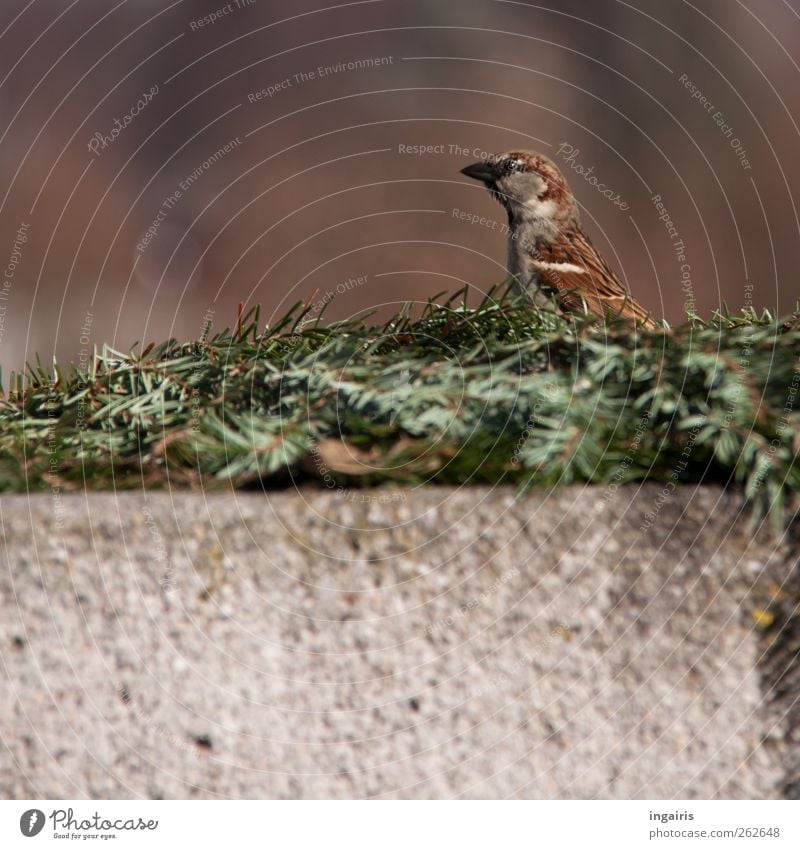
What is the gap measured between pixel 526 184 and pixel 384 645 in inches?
59.1

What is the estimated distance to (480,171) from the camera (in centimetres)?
220

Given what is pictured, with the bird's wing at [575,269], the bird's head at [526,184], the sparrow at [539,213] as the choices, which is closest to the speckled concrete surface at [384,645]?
the bird's wing at [575,269]

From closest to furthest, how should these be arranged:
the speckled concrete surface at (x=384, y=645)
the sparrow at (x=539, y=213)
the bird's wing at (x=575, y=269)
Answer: the speckled concrete surface at (x=384, y=645), the bird's wing at (x=575, y=269), the sparrow at (x=539, y=213)

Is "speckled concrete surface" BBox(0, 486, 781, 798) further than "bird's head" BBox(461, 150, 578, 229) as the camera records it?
No

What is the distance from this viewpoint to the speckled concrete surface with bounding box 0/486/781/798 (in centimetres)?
98

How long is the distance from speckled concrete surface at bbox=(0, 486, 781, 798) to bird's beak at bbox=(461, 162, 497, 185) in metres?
1.37

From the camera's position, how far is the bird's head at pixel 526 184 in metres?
2.20

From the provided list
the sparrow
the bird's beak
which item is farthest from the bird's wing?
the bird's beak

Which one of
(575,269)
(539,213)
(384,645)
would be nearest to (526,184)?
(539,213)

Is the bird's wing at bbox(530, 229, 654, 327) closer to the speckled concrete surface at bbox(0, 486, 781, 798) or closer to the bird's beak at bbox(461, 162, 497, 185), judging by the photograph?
the bird's beak at bbox(461, 162, 497, 185)

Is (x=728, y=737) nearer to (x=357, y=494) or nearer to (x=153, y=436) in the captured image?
(x=357, y=494)

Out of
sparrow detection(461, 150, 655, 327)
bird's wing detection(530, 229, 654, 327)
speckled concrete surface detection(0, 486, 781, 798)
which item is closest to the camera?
speckled concrete surface detection(0, 486, 781, 798)

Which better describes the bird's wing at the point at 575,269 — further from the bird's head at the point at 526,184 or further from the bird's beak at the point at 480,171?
the bird's beak at the point at 480,171

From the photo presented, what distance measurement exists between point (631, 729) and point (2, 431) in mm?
891
